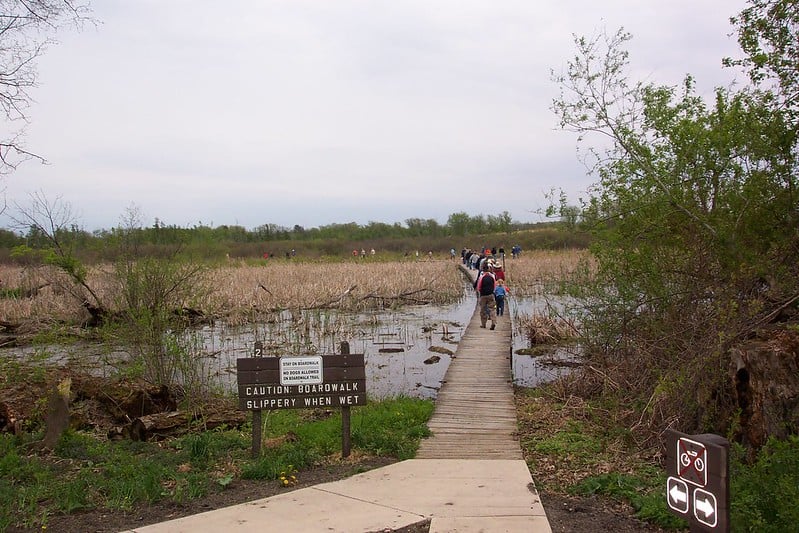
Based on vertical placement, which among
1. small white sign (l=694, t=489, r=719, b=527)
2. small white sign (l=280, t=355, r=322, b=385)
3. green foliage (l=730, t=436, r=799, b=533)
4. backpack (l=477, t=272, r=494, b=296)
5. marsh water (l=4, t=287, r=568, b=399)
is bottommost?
marsh water (l=4, t=287, r=568, b=399)

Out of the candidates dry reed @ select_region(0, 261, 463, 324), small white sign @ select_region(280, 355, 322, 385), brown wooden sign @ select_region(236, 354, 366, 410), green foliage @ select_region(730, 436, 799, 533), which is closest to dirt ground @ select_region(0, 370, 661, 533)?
green foliage @ select_region(730, 436, 799, 533)

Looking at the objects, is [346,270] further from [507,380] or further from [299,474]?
[299,474]

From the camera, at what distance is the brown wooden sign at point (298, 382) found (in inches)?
282

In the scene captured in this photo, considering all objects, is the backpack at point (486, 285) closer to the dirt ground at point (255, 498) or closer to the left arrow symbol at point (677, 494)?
the dirt ground at point (255, 498)

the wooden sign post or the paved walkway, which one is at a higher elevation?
the wooden sign post

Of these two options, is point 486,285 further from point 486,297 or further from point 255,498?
point 255,498

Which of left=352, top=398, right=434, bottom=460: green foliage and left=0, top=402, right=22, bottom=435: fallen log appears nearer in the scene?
left=352, top=398, right=434, bottom=460: green foliage

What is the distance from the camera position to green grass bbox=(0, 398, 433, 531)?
19.1 feet

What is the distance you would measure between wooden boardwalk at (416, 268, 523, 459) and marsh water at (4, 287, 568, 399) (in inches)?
30.9

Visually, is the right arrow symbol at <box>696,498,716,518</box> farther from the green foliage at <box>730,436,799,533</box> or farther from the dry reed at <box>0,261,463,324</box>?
the dry reed at <box>0,261,463,324</box>

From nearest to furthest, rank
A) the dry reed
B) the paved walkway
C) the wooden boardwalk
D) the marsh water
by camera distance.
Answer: the paved walkway, the wooden boardwalk, the marsh water, the dry reed

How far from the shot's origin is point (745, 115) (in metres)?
7.93

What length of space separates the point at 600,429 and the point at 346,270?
93.0ft

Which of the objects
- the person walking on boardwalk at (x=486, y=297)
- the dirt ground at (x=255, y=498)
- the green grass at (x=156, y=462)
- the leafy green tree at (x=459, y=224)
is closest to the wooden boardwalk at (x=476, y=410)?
the green grass at (x=156, y=462)
